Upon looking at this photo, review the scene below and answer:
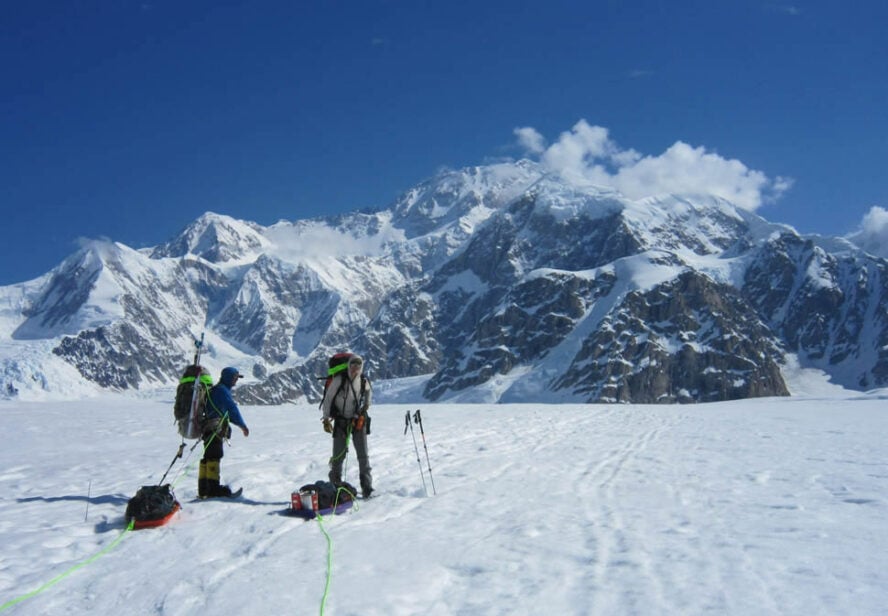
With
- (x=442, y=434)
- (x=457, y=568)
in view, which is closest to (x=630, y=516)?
(x=457, y=568)

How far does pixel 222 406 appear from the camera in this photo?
11.5 metres

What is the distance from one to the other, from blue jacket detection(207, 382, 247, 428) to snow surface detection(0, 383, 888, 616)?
4.84 feet

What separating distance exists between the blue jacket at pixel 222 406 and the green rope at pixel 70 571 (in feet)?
Answer: 8.35

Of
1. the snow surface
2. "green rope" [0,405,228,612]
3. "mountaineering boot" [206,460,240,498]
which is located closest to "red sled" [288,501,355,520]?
the snow surface

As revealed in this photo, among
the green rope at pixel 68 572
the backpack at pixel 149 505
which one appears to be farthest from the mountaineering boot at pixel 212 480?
the green rope at pixel 68 572

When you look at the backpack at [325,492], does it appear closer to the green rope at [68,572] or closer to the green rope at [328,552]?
the green rope at [328,552]

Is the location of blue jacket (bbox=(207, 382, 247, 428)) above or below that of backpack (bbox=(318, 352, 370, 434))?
below

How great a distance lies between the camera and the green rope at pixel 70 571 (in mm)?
Result: 6423

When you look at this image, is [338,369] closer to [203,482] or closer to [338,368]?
[338,368]

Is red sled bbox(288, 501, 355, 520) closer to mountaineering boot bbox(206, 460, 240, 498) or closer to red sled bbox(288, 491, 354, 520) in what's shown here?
red sled bbox(288, 491, 354, 520)

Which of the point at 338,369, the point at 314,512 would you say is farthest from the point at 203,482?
the point at 338,369

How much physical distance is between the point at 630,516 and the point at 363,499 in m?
4.62

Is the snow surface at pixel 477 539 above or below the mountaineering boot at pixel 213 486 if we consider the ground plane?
below

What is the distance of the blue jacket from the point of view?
11398 millimetres
